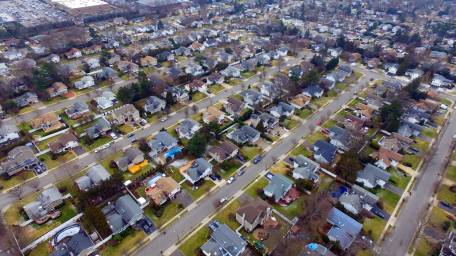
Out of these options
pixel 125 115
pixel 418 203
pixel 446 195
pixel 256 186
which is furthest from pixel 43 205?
pixel 446 195

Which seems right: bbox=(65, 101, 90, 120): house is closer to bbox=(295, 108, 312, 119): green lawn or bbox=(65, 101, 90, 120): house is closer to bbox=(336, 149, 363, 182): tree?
bbox=(295, 108, 312, 119): green lawn

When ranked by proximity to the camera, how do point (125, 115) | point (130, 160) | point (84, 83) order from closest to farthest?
point (130, 160) < point (125, 115) < point (84, 83)

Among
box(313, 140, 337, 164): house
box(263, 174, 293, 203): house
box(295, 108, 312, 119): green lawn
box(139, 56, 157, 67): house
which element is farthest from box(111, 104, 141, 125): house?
box(313, 140, 337, 164): house

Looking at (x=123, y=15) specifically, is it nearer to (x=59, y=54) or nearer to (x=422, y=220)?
(x=59, y=54)

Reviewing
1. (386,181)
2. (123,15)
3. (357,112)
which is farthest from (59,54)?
(386,181)

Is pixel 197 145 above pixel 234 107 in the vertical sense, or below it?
above

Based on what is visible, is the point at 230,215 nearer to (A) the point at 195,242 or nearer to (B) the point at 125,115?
(A) the point at 195,242

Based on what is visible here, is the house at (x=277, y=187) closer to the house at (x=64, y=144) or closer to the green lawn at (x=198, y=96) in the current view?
the green lawn at (x=198, y=96)
